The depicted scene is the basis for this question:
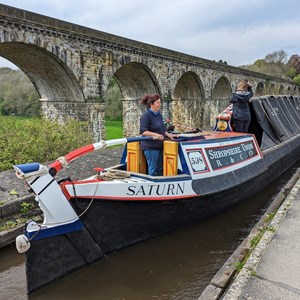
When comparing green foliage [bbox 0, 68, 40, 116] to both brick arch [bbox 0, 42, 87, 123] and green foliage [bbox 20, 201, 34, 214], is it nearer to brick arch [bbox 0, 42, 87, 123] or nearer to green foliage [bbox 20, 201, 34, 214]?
brick arch [bbox 0, 42, 87, 123]

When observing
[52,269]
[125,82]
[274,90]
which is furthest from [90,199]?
[274,90]

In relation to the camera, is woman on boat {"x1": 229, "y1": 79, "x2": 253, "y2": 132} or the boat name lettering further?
woman on boat {"x1": 229, "y1": 79, "x2": 253, "y2": 132}

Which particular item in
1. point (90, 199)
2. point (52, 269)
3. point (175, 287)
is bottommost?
point (175, 287)

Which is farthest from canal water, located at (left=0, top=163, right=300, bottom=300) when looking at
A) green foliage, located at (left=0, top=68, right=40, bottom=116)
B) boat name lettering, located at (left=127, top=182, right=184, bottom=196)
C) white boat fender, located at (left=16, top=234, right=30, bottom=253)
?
green foliage, located at (left=0, top=68, right=40, bottom=116)

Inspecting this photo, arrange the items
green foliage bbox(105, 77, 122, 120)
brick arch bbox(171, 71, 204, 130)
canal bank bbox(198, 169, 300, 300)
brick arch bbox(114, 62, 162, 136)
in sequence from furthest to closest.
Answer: green foliage bbox(105, 77, 122, 120)
brick arch bbox(171, 71, 204, 130)
brick arch bbox(114, 62, 162, 136)
canal bank bbox(198, 169, 300, 300)

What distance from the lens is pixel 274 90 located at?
40500 millimetres

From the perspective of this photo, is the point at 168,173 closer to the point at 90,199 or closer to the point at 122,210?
the point at 122,210

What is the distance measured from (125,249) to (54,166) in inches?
62.2

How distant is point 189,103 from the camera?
21.0m

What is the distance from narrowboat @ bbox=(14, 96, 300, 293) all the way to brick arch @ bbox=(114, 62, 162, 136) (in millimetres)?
10337

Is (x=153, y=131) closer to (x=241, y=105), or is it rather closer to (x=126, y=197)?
(x=126, y=197)

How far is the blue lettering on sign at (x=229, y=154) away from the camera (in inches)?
187

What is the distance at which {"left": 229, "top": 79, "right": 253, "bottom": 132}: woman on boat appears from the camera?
20.6 feet

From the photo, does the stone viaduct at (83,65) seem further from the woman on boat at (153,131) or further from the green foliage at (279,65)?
the green foliage at (279,65)
